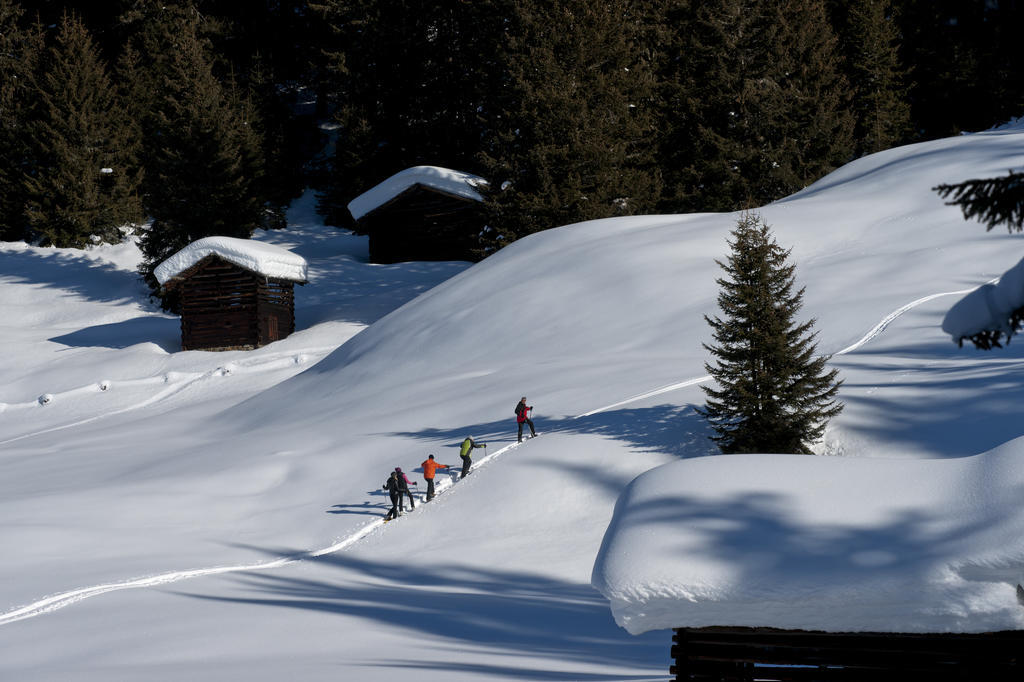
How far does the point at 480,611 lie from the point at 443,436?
9.44 m

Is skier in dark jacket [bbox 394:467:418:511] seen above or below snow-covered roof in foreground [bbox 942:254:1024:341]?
below

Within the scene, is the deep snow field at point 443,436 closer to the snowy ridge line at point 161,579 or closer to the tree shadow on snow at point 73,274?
the snowy ridge line at point 161,579

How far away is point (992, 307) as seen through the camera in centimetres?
474

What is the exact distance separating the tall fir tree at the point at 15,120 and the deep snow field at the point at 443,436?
1468 cm

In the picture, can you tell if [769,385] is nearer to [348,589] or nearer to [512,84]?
[348,589]

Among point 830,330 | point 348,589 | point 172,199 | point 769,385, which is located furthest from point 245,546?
point 172,199

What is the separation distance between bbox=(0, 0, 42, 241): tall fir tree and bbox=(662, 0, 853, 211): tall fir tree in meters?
32.9

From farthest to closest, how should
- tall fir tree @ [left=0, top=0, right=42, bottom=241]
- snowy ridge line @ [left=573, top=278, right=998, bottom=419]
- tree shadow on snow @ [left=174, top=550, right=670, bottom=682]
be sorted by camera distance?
tall fir tree @ [left=0, top=0, right=42, bottom=241], snowy ridge line @ [left=573, top=278, right=998, bottom=419], tree shadow on snow @ [left=174, top=550, right=670, bottom=682]

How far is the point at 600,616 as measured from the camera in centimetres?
1366

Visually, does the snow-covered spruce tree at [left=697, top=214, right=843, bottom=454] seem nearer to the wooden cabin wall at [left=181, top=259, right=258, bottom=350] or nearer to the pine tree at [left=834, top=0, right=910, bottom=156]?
the wooden cabin wall at [left=181, top=259, right=258, bottom=350]

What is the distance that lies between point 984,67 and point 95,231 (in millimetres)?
45986

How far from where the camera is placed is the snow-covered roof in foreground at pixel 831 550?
6355mm

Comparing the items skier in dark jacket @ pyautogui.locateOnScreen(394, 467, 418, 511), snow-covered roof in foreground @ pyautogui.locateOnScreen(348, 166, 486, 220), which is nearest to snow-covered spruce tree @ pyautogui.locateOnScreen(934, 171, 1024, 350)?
skier in dark jacket @ pyautogui.locateOnScreen(394, 467, 418, 511)

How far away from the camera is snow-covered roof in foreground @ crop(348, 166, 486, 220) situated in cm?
4900
